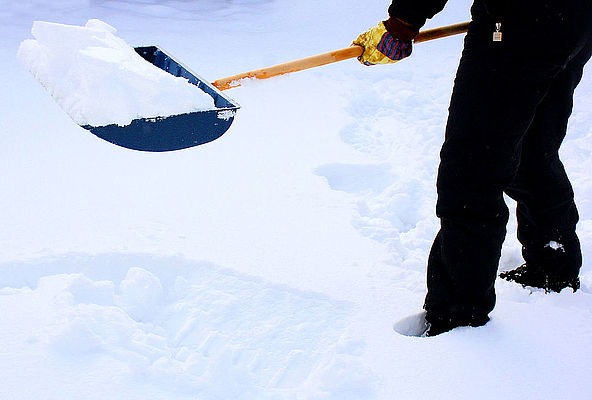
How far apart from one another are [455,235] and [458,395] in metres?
0.41

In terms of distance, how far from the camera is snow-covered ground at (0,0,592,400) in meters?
1.35

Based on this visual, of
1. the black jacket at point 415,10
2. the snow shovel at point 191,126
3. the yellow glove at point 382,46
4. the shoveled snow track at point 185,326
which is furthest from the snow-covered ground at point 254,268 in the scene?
the black jacket at point 415,10

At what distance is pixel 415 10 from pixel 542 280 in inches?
35.7

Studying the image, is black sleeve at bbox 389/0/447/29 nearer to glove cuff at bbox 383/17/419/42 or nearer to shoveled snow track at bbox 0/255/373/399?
glove cuff at bbox 383/17/419/42

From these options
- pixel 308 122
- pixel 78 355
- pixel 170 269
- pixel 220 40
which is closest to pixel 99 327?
pixel 78 355

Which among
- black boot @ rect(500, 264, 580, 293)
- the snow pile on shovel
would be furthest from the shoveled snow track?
black boot @ rect(500, 264, 580, 293)

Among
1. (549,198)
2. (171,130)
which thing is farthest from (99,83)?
(549,198)

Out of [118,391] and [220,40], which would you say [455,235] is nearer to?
[118,391]

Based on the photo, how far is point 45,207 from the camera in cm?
208

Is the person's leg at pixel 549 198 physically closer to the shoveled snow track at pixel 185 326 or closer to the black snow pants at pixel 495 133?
the black snow pants at pixel 495 133

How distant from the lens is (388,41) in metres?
1.83

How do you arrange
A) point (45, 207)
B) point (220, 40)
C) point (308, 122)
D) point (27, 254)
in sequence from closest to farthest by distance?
point (27, 254), point (45, 207), point (308, 122), point (220, 40)

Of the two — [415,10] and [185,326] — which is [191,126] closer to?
[185,326]

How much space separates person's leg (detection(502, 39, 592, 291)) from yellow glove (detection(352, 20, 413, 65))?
469 mm
